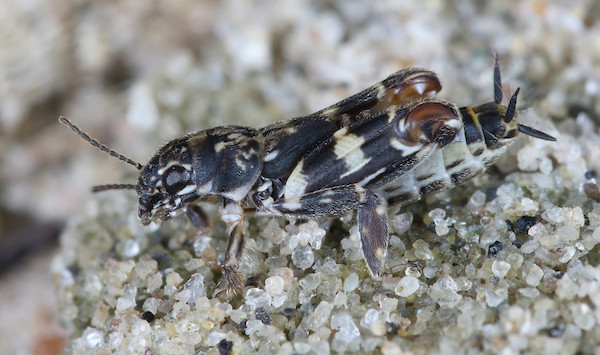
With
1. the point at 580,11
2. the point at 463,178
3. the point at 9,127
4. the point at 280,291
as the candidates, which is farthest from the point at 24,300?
the point at 580,11

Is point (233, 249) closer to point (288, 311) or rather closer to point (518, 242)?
point (288, 311)

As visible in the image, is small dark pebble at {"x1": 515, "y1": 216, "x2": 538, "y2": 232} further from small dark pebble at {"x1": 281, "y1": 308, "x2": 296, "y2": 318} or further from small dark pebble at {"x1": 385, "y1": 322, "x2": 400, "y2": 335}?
small dark pebble at {"x1": 281, "y1": 308, "x2": 296, "y2": 318}

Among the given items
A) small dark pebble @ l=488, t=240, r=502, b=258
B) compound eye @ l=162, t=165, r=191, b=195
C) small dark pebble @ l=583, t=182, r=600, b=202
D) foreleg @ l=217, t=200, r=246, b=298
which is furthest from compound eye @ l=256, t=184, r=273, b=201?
small dark pebble @ l=583, t=182, r=600, b=202

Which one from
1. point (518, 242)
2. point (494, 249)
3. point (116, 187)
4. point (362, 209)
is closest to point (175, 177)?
point (116, 187)

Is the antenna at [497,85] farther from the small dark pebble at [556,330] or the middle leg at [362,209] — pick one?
the small dark pebble at [556,330]

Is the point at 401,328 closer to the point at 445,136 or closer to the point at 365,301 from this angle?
the point at 365,301

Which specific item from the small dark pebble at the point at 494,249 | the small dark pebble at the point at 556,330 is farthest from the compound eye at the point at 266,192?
the small dark pebble at the point at 556,330

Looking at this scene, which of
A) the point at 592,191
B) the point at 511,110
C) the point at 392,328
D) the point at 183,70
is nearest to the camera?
the point at 392,328

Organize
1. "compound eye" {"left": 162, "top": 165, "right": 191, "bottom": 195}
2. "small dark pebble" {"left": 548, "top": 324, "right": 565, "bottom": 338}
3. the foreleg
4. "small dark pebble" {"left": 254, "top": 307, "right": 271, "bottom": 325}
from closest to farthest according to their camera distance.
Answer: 1. "small dark pebble" {"left": 548, "top": 324, "right": 565, "bottom": 338}
2. "small dark pebble" {"left": 254, "top": 307, "right": 271, "bottom": 325}
3. the foreleg
4. "compound eye" {"left": 162, "top": 165, "right": 191, "bottom": 195}
